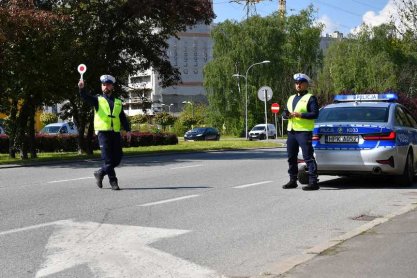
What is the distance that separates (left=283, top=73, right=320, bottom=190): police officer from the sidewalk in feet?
12.9

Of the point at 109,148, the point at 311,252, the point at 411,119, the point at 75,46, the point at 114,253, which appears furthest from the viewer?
the point at 75,46

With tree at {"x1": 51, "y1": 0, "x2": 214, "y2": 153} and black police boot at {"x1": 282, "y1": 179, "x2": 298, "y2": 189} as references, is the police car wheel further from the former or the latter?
tree at {"x1": 51, "y1": 0, "x2": 214, "y2": 153}

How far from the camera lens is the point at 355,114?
12203 millimetres

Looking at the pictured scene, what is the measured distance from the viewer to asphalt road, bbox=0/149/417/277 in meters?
5.91

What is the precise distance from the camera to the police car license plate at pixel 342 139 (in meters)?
11.5

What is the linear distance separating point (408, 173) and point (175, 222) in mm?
5697

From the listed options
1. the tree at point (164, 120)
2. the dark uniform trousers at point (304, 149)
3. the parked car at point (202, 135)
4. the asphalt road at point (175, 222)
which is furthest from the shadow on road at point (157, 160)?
the tree at point (164, 120)

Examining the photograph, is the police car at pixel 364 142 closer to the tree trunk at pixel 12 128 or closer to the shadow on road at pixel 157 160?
the shadow on road at pixel 157 160

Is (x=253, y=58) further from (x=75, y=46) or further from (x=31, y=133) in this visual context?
(x=75, y=46)

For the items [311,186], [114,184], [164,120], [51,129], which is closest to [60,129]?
[51,129]

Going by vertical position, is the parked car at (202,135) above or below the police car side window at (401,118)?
below

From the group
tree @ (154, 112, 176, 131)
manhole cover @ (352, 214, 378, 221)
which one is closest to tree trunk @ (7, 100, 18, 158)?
manhole cover @ (352, 214, 378, 221)

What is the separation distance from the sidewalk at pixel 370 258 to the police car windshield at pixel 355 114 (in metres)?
4.92

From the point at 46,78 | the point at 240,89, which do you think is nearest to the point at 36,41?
the point at 46,78
